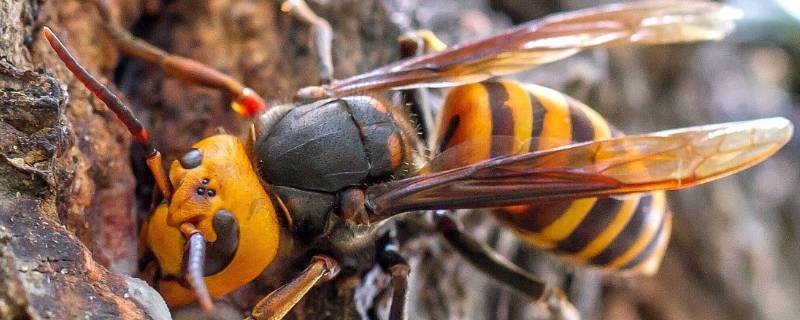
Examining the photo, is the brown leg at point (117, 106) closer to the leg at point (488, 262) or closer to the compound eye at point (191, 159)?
the compound eye at point (191, 159)

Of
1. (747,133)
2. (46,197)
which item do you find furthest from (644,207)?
(46,197)

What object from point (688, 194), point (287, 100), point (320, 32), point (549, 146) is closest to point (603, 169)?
point (549, 146)

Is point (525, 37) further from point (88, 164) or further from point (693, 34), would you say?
point (88, 164)

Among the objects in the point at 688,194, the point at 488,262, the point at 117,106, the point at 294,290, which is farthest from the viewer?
the point at 688,194

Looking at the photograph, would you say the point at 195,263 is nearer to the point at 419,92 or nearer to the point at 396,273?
the point at 396,273

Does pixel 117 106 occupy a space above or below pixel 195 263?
above

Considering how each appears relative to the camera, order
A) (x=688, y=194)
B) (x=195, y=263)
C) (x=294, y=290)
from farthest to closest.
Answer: (x=688, y=194) → (x=294, y=290) → (x=195, y=263)

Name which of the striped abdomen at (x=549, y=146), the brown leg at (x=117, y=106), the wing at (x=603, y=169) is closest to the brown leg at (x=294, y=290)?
the wing at (x=603, y=169)
